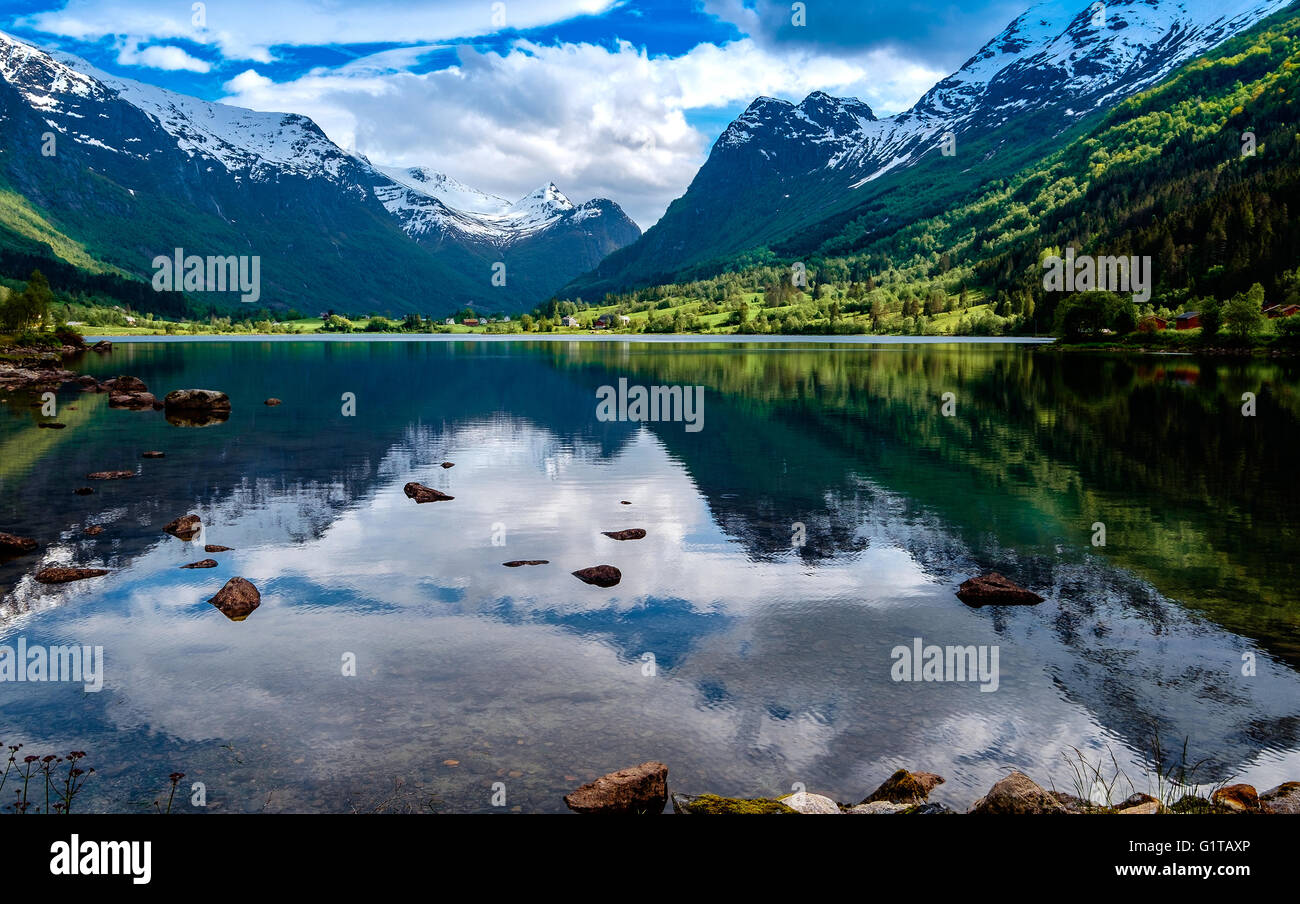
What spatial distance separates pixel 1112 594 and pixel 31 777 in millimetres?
28697

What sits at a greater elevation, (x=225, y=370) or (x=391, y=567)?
(x=225, y=370)

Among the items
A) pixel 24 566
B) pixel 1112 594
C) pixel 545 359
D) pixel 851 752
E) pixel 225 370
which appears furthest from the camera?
pixel 545 359

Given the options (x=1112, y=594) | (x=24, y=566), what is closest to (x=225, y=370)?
(x=24, y=566)

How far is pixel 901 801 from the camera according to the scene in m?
14.7

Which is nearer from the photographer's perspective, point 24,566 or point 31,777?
point 31,777

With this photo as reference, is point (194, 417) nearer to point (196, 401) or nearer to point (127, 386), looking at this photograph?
point (196, 401)

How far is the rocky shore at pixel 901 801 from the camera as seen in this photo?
13406 millimetres

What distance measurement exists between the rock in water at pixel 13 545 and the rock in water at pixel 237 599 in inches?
406

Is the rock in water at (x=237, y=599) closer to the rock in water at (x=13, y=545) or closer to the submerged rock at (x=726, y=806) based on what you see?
the rock in water at (x=13, y=545)

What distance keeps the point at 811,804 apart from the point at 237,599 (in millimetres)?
19061

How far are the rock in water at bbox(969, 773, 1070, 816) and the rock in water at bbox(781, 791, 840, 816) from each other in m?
2.36

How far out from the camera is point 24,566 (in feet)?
95.7
